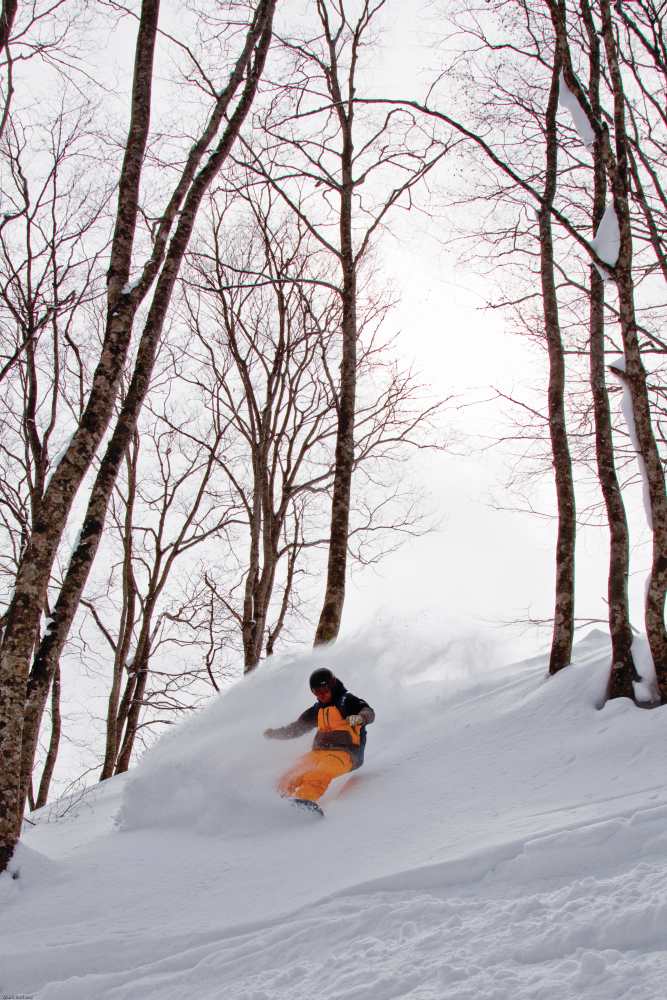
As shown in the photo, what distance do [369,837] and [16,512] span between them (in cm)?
993

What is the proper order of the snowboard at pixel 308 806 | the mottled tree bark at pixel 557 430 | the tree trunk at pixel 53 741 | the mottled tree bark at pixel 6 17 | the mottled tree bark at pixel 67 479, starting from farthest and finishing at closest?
the tree trunk at pixel 53 741
the mottled tree bark at pixel 557 430
the mottled tree bark at pixel 6 17
the snowboard at pixel 308 806
the mottled tree bark at pixel 67 479

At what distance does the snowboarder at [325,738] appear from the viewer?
16.7 feet

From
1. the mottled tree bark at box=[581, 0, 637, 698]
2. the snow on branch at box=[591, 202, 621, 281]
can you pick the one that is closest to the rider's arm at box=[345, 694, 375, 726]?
the mottled tree bark at box=[581, 0, 637, 698]

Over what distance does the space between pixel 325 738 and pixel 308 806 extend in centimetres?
83

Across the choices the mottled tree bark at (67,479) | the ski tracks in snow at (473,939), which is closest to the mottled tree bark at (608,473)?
the ski tracks in snow at (473,939)

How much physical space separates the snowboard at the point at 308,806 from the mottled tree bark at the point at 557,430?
3233 mm

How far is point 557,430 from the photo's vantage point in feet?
25.1

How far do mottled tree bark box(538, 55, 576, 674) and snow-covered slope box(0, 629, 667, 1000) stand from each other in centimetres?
61

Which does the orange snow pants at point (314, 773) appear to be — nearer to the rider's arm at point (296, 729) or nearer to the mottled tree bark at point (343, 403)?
the rider's arm at point (296, 729)

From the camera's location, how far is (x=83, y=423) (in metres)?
5.11

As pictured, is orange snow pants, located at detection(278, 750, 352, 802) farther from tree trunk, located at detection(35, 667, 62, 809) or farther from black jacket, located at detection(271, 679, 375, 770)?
tree trunk, located at detection(35, 667, 62, 809)

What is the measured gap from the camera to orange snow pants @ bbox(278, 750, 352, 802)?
5.07m

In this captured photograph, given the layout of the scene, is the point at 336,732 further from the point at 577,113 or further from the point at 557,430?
the point at 577,113

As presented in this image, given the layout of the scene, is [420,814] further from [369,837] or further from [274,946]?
[274,946]
